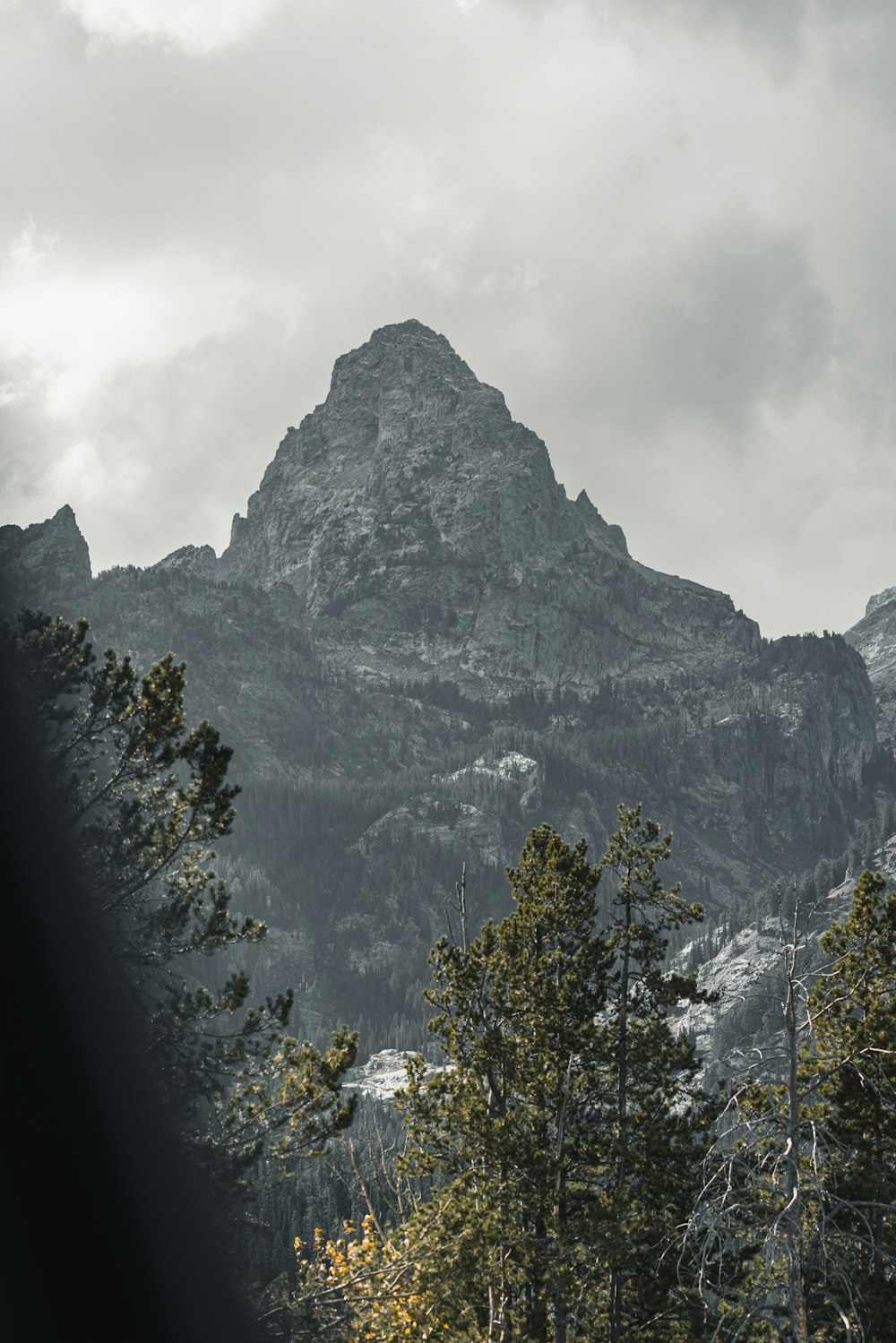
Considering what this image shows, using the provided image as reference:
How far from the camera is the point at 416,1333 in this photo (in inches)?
1057

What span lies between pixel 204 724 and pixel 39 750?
391cm

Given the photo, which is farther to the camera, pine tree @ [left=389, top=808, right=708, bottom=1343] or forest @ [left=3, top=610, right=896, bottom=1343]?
pine tree @ [left=389, top=808, right=708, bottom=1343]

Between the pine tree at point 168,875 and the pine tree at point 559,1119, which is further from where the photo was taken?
the pine tree at point 168,875

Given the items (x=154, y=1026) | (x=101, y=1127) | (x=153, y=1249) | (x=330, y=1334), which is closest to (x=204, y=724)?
(x=154, y=1026)

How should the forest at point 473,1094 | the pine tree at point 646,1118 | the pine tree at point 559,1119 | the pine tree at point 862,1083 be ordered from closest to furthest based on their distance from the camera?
the forest at point 473,1094
the pine tree at point 559,1119
the pine tree at point 862,1083
the pine tree at point 646,1118

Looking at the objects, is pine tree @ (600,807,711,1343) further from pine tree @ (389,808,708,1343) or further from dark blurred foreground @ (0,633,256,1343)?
dark blurred foreground @ (0,633,256,1343)

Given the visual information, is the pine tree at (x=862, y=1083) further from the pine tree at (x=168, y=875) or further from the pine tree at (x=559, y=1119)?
the pine tree at (x=168, y=875)

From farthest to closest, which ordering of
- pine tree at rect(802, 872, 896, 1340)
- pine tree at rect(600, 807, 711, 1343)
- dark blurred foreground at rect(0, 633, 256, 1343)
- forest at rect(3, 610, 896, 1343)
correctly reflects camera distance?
pine tree at rect(600, 807, 711, 1343), pine tree at rect(802, 872, 896, 1340), forest at rect(3, 610, 896, 1343), dark blurred foreground at rect(0, 633, 256, 1343)

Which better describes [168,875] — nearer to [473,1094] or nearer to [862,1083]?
[473,1094]

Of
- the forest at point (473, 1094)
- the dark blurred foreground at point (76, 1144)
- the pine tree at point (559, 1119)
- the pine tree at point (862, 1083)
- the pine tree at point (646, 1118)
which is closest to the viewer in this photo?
the dark blurred foreground at point (76, 1144)

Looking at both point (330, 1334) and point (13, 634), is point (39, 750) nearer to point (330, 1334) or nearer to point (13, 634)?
point (13, 634)

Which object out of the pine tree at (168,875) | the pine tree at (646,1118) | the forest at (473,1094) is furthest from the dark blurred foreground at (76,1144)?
the pine tree at (646,1118)

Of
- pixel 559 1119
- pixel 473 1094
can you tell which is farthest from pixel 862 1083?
pixel 473 1094

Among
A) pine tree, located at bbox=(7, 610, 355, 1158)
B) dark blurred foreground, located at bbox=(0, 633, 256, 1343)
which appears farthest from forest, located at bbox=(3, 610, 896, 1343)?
dark blurred foreground, located at bbox=(0, 633, 256, 1343)
